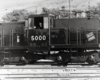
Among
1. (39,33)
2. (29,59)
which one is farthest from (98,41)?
(29,59)

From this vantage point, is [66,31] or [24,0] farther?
[66,31]

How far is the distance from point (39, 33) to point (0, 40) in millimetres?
2967

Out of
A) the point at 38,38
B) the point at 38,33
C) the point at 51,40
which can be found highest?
the point at 38,33

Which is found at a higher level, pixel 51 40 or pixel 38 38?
pixel 38 38

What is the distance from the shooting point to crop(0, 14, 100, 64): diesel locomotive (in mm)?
10539

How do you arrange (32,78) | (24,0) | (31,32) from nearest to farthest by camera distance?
1. (32,78)
2. (24,0)
3. (31,32)

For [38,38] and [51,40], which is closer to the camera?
[38,38]

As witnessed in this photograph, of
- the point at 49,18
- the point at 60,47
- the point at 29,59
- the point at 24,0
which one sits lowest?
the point at 29,59

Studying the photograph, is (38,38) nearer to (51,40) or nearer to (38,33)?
(38,33)

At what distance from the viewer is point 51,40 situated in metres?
10.8

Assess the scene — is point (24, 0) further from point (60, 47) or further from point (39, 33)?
point (60, 47)

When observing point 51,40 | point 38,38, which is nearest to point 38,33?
point 38,38

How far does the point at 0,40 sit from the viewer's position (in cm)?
1166

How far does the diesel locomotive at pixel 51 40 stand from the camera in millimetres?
10539
